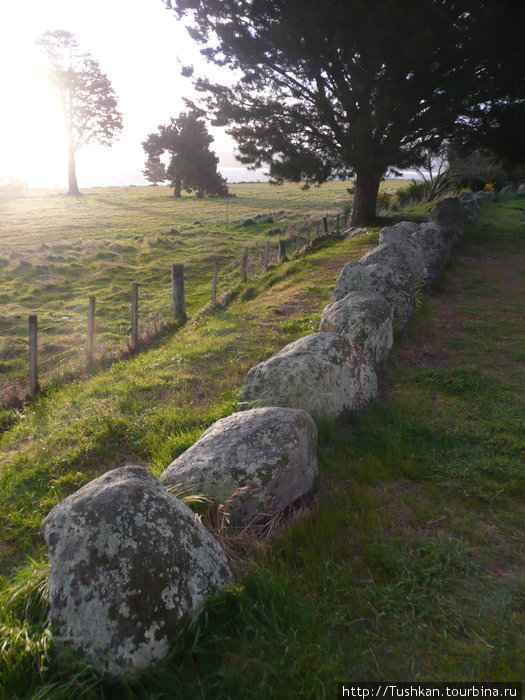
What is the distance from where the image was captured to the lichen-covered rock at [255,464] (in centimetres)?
365

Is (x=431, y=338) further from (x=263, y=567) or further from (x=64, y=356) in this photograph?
(x=64, y=356)

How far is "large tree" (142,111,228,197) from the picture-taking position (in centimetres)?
5541

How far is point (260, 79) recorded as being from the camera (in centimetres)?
1686

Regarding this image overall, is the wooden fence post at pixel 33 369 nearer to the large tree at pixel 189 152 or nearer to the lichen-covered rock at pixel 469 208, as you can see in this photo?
the lichen-covered rock at pixel 469 208

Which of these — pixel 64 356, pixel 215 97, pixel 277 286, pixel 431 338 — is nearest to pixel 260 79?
pixel 215 97

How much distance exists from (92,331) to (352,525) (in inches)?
328

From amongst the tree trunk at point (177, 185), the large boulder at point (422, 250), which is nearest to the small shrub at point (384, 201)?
the large boulder at point (422, 250)

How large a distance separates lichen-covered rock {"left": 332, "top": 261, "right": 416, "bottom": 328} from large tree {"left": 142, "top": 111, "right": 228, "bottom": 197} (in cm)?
5191

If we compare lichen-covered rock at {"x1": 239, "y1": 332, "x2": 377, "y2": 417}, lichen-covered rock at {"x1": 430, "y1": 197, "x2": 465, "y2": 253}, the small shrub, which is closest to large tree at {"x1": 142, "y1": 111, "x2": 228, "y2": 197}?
the small shrub

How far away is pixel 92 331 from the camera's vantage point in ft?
33.7

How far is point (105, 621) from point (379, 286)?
22.8ft

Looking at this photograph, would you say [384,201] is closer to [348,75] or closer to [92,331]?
[348,75]

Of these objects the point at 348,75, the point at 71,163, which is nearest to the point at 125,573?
the point at 348,75

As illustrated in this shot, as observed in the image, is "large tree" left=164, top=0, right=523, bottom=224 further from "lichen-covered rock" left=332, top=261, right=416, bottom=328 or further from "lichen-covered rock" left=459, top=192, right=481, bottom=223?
"lichen-covered rock" left=332, top=261, right=416, bottom=328
